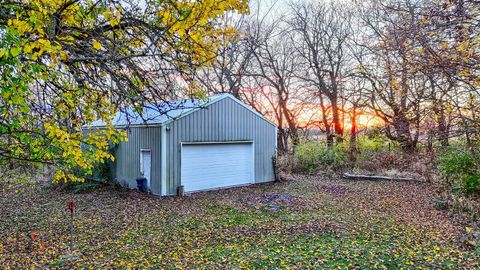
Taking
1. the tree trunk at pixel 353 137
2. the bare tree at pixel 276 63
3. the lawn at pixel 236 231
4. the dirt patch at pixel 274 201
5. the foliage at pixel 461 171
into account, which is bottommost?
the lawn at pixel 236 231

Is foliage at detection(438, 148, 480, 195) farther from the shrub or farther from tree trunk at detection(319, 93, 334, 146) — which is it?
tree trunk at detection(319, 93, 334, 146)

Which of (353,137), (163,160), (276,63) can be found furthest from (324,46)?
(163,160)

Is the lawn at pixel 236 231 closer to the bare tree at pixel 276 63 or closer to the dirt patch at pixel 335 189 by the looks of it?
the dirt patch at pixel 335 189

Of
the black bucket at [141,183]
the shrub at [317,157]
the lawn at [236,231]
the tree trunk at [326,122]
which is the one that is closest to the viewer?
the lawn at [236,231]

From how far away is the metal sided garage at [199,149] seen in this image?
9805 millimetres

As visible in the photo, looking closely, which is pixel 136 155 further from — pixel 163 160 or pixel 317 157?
pixel 317 157

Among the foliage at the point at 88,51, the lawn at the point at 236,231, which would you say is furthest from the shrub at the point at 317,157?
the foliage at the point at 88,51

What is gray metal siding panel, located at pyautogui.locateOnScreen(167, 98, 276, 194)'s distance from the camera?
9.85 m

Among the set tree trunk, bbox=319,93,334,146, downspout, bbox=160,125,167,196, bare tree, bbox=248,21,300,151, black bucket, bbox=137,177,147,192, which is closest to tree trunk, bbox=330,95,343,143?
tree trunk, bbox=319,93,334,146

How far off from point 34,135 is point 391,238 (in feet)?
18.9

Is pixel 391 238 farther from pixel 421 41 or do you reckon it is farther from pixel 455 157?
pixel 455 157

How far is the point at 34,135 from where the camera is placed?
14.7 ft

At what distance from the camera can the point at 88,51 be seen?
11.5ft

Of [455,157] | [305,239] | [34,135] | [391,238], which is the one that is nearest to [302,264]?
[305,239]
